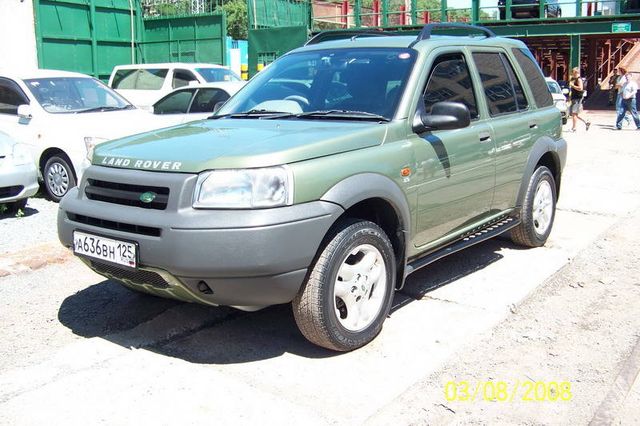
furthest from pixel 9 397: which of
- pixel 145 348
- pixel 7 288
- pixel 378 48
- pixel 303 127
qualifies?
pixel 378 48

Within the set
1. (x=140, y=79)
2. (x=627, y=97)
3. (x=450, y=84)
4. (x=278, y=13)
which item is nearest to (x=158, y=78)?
(x=140, y=79)

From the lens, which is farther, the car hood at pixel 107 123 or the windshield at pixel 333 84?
the car hood at pixel 107 123

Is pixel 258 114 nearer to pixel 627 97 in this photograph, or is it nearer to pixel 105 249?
pixel 105 249

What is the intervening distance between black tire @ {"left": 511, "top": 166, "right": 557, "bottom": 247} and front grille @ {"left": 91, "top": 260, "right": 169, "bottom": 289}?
3.43 metres

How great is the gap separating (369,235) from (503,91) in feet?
7.76

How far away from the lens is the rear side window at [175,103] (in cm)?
1074

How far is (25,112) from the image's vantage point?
29.1 ft

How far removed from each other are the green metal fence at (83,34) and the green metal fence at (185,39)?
3.07 feet

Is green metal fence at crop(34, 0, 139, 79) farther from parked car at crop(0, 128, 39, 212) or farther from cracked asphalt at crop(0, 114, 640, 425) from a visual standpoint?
cracked asphalt at crop(0, 114, 640, 425)

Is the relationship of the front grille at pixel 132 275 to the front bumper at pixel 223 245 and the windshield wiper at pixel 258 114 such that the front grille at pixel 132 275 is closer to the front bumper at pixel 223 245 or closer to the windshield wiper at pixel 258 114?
the front bumper at pixel 223 245

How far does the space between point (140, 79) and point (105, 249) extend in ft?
41.6

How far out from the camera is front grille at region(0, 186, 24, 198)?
7598mm
